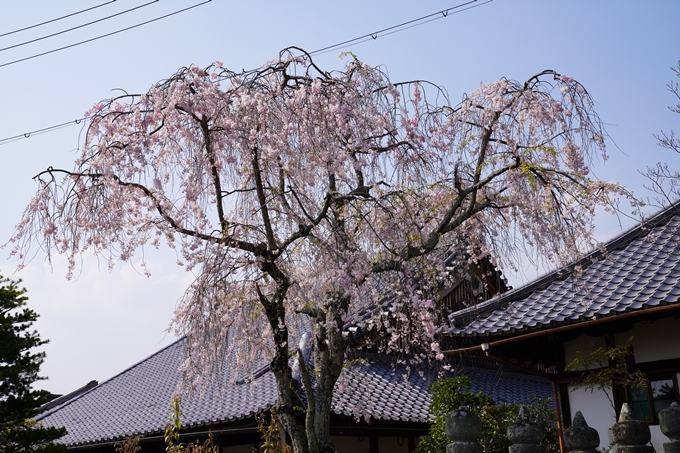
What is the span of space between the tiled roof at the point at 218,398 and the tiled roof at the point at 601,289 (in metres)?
1.59

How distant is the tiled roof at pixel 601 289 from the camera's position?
25.0 ft

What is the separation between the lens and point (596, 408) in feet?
26.2

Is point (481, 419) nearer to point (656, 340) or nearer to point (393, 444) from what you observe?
point (656, 340)

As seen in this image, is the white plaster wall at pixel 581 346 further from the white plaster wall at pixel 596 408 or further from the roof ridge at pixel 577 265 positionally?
the roof ridge at pixel 577 265

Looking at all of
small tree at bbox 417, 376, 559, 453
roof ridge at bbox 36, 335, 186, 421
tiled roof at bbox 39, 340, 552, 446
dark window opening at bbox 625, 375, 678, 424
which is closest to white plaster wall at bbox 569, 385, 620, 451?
→ dark window opening at bbox 625, 375, 678, 424

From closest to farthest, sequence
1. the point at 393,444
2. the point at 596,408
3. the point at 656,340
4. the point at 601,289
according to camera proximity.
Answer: the point at 656,340, the point at 596,408, the point at 601,289, the point at 393,444

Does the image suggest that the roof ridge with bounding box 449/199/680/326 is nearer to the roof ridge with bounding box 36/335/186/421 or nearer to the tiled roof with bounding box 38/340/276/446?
the tiled roof with bounding box 38/340/276/446

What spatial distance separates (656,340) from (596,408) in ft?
3.39

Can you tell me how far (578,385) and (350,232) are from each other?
10.7 ft

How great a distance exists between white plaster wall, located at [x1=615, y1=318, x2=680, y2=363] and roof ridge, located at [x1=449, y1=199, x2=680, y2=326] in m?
1.05

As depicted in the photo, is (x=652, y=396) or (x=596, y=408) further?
(x=596, y=408)

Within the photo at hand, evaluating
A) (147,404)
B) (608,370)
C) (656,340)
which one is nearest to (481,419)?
(608,370)

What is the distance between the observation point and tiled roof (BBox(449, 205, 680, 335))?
7.61m

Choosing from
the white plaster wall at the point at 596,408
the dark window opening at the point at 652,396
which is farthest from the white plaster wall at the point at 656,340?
the white plaster wall at the point at 596,408
